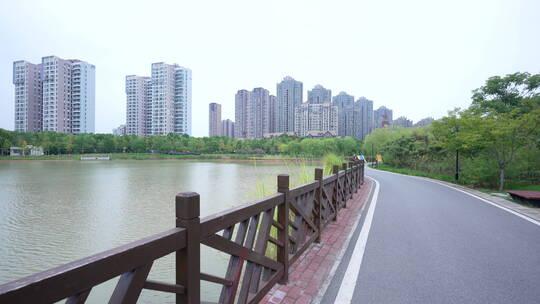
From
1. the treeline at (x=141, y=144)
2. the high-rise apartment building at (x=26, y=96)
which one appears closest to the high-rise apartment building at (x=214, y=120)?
the treeline at (x=141, y=144)

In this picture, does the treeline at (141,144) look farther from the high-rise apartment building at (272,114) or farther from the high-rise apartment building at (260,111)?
the high-rise apartment building at (272,114)

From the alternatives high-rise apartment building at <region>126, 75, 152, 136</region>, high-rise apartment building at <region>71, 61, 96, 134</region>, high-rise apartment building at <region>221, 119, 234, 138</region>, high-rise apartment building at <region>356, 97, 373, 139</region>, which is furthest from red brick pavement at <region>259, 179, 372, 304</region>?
high-rise apartment building at <region>221, 119, 234, 138</region>

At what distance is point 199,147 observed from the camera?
7688 centimetres

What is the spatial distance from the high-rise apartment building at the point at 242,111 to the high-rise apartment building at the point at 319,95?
30.0 metres

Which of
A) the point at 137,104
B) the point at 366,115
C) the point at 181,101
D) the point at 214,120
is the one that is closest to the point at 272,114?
the point at 181,101

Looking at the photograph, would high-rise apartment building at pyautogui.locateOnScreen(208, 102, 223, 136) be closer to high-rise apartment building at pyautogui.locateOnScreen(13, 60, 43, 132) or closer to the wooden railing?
high-rise apartment building at pyautogui.locateOnScreen(13, 60, 43, 132)

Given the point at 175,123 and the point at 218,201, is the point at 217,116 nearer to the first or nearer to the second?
the point at 175,123

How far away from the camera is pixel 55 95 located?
303ft

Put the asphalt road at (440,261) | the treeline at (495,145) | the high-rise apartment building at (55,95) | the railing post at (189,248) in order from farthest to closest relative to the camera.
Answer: the high-rise apartment building at (55,95) < the treeline at (495,145) < the asphalt road at (440,261) < the railing post at (189,248)

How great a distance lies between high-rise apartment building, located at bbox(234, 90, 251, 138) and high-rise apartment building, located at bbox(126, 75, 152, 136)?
133 feet

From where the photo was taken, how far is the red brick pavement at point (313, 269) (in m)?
2.91

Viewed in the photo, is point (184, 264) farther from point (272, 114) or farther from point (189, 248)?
point (272, 114)

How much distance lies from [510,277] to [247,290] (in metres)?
3.51

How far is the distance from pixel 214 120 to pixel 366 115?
84277 mm
